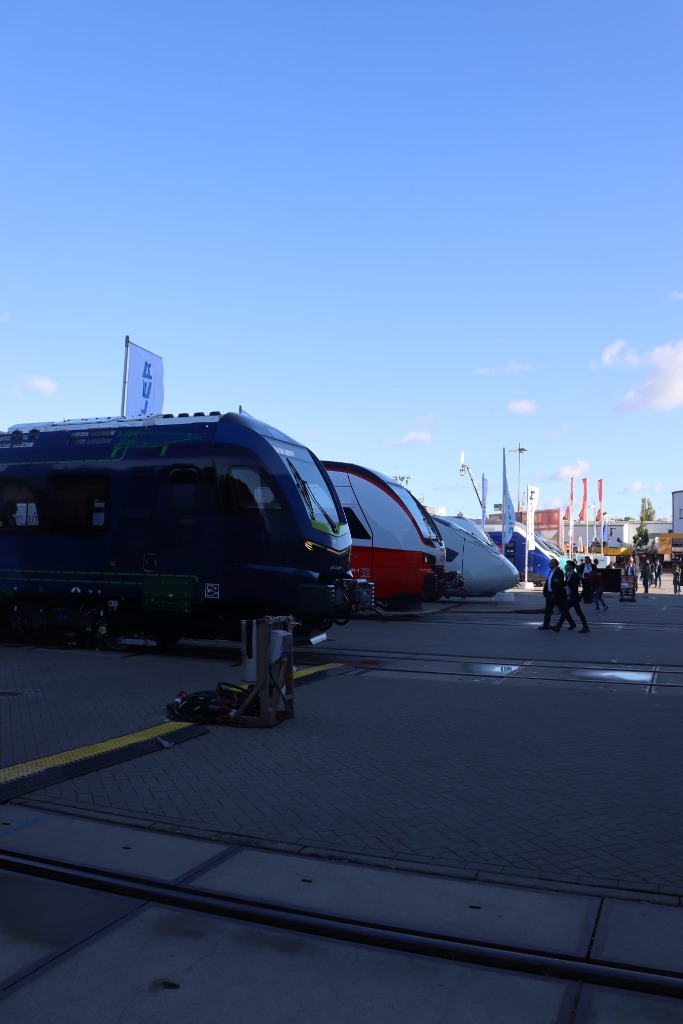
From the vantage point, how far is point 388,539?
21250mm

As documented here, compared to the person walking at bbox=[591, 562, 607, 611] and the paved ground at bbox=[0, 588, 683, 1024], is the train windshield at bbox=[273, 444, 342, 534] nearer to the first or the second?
the paved ground at bbox=[0, 588, 683, 1024]

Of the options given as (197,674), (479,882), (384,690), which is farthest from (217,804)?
(197,674)

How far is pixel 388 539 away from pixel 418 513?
109 cm

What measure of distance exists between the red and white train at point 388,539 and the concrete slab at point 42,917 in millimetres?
16807

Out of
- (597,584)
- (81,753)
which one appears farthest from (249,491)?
(597,584)

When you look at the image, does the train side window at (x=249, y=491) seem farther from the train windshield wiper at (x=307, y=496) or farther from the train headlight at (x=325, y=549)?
the train headlight at (x=325, y=549)

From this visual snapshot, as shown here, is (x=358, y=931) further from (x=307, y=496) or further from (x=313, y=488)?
(x=313, y=488)

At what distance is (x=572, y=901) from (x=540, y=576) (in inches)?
1743

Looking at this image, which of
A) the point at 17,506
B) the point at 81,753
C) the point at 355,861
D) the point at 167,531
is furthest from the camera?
the point at 17,506

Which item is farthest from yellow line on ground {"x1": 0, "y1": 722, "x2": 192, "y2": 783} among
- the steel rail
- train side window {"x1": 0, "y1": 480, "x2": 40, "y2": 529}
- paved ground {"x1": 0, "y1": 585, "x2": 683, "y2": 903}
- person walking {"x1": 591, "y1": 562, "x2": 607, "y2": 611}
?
person walking {"x1": 591, "y1": 562, "x2": 607, "y2": 611}

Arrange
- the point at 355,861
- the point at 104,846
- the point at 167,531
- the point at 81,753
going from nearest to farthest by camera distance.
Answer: the point at 355,861 < the point at 104,846 < the point at 81,753 < the point at 167,531

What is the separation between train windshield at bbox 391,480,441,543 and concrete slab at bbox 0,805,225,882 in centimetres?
1629

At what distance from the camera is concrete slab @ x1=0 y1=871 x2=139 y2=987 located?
3738mm

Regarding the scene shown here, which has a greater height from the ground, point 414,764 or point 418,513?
point 418,513
